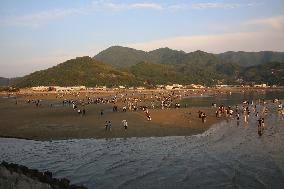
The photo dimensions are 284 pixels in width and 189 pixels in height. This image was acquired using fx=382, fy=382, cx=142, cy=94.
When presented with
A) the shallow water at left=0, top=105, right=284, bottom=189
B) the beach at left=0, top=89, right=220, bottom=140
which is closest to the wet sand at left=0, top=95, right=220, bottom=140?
the beach at left=0, top=89, right=220, bottom=140

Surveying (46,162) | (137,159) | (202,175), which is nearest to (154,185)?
(202,175)

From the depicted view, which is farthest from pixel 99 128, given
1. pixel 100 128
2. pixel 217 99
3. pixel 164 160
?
pixel 217 99

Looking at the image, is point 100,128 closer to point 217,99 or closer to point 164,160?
point 164,160

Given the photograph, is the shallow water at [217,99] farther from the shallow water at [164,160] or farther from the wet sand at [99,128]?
the shallow water at [164,160]

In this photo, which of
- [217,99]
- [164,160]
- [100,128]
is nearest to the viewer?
[164,160]

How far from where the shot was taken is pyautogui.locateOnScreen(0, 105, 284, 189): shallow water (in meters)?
19.8

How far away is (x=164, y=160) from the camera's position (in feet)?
80.8

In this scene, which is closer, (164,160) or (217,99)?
(164,160)

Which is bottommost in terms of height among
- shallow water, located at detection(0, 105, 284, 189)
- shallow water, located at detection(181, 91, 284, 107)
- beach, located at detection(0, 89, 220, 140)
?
shallow water, located at detection(0, 105, 284, 189)

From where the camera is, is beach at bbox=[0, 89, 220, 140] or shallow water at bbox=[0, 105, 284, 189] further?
beach at bbox=[0, 89, 220, 140]

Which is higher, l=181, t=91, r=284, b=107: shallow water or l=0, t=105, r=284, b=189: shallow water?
l=181, t=91, r=284, b=107: shallow water

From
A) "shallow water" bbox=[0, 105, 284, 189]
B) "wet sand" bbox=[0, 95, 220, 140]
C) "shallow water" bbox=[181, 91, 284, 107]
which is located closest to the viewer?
"shallow water" bbox=[0, 105, 284, 189]

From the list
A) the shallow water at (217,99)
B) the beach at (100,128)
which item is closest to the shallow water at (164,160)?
the beach at (100,128)

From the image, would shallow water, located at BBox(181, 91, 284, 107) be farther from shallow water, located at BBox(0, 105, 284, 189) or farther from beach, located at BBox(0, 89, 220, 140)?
shallow water, located at BBox(0, 105, 284, 189)
